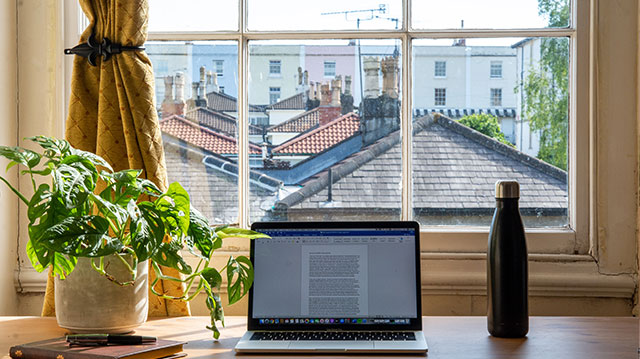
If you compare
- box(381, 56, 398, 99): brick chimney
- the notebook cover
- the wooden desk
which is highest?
box(381, 56, 398, 99): brick chimney

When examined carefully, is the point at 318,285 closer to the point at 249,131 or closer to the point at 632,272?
the point at 249,131

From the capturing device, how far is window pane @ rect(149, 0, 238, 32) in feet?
5.60

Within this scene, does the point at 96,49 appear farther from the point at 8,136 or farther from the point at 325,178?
the point at 325,178

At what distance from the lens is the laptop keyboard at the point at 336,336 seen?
1.21 metres

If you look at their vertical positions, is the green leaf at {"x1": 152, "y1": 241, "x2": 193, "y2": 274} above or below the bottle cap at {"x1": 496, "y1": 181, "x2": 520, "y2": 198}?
below

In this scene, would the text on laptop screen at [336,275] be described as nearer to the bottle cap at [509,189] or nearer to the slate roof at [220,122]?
the bottle cap at [509,189]

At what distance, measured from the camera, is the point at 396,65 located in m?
1.68

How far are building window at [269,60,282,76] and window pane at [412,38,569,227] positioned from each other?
1.17ft

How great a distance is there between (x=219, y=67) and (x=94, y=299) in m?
0.75

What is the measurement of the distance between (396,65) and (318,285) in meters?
0.67

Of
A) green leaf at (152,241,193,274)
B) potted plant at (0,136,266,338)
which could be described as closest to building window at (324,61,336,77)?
potted plant at (0,136,266,338)

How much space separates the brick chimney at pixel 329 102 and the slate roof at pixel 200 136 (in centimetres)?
19

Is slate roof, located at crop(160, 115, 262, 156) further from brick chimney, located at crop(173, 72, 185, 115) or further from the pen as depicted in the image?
Result: the pen

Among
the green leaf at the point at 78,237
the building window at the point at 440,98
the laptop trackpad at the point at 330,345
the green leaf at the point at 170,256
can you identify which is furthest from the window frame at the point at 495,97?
the green leaf at the point at 78,237
